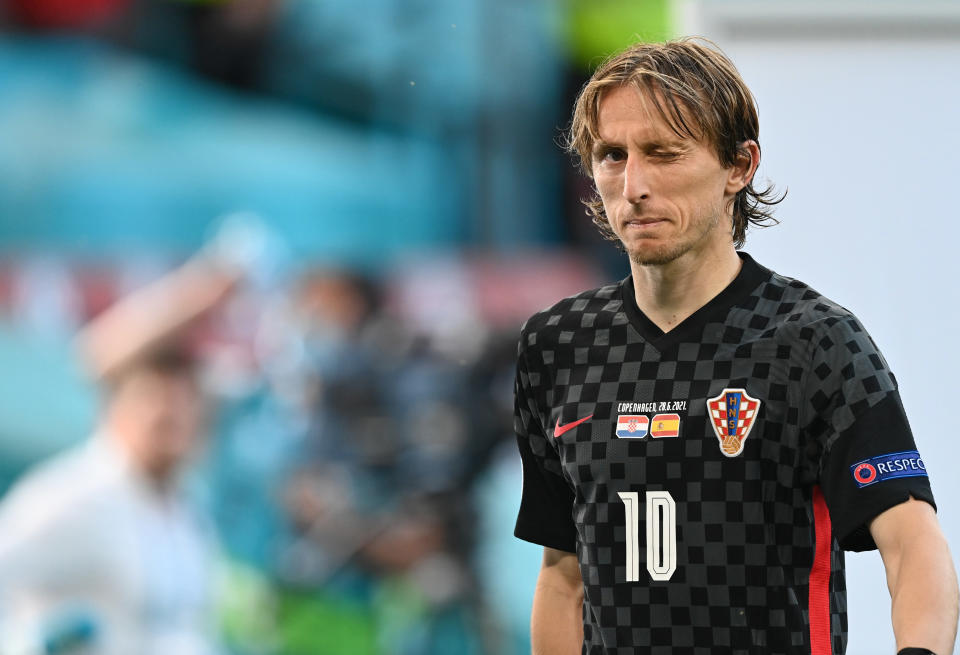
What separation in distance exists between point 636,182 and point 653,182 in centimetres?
2

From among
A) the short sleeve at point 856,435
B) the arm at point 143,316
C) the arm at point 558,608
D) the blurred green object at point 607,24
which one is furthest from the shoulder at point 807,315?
the arm at point 143,316

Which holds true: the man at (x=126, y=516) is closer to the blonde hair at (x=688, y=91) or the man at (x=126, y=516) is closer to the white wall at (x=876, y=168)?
the white wall at (x=876, y=168)

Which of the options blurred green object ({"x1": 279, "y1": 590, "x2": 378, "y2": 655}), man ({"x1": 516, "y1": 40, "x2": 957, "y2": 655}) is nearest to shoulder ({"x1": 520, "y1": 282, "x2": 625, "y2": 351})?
man ({"x1": 516, "y1": 40, "x2": 957, "y2": 655})

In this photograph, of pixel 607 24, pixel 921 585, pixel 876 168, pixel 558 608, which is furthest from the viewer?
pixel 607 24

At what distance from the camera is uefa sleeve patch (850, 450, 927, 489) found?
1.31 metres

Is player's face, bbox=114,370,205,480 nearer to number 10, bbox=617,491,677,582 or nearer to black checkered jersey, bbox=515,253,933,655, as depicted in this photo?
black checkered jersey, bbox=515,253,933,655

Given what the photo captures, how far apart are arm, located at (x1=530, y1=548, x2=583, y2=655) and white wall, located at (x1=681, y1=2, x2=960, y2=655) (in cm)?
171

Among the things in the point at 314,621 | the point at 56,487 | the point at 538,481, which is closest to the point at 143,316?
the point at 56,487

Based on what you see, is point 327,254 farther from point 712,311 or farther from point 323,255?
point 712,311

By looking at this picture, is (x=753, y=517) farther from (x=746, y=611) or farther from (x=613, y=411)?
(x=613, y=411)

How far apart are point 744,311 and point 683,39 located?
0.39 meters

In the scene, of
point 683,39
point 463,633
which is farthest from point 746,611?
point 463,633

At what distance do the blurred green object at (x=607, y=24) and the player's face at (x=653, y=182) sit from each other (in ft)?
7.80

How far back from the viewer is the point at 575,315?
1655 millimetres
